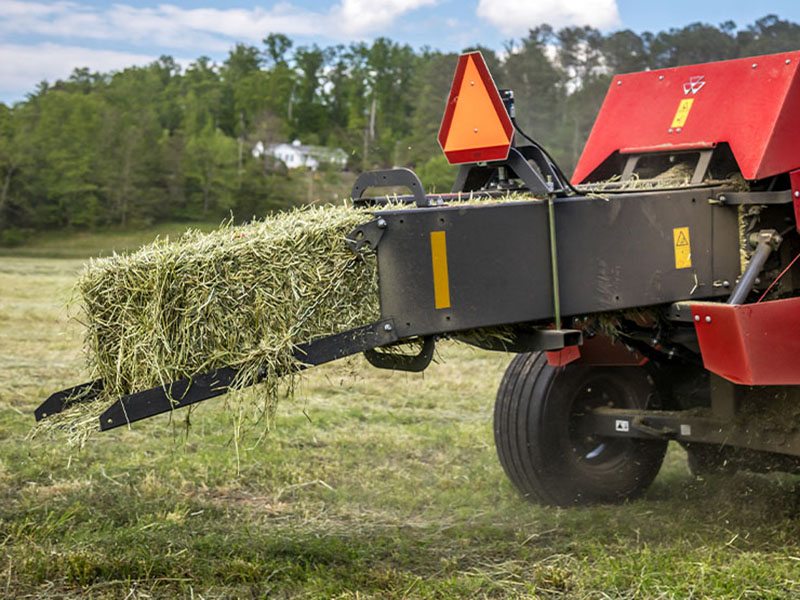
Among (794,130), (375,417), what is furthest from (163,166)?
(794,130)

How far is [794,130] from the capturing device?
5062 mm

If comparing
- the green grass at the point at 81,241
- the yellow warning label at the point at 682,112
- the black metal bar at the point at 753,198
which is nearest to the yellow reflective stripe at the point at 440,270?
the black metal bar at the point at 753,198

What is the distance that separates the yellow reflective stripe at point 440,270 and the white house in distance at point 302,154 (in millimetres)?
49525

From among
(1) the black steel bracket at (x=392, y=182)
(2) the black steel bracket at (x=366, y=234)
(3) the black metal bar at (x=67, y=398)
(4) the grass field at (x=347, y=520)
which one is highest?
(1) the black steel bracket at (x=392, y=182)

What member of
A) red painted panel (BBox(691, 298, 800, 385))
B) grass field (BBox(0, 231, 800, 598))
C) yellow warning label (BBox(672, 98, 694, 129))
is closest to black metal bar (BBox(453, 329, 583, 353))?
grass field (BBox(0, 231, 800, 598))

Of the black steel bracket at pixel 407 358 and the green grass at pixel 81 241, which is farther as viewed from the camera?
the green grass at pixel 81 241

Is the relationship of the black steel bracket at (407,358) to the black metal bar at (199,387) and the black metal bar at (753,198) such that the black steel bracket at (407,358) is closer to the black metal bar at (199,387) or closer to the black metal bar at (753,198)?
the black metal bar at (199,387)

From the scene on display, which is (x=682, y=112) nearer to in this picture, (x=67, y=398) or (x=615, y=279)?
(x=615, y=279)

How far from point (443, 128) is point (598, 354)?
1776mm

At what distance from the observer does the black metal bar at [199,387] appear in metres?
4.12

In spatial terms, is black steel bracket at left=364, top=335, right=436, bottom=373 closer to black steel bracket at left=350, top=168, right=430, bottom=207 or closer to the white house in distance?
black steel bracket at left=350, top=168, right=430, bottom=207

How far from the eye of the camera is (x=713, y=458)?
6223mm

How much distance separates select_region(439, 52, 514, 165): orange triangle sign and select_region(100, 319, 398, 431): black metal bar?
3.24 feet

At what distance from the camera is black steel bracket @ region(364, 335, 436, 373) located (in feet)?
14.3
